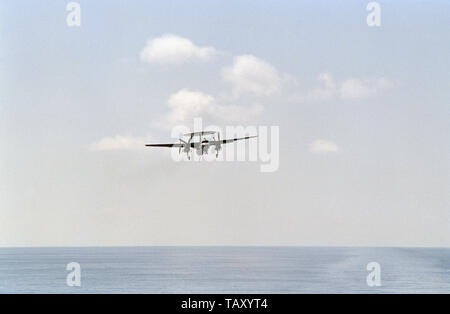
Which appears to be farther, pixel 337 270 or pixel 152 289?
pixel 337 270

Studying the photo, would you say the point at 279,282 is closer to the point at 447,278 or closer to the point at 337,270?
the point at 337,270

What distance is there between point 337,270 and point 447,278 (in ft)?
70.4

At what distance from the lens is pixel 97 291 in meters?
84.0

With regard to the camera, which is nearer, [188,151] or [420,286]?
→ [188,151]
